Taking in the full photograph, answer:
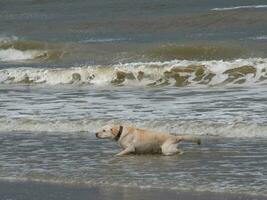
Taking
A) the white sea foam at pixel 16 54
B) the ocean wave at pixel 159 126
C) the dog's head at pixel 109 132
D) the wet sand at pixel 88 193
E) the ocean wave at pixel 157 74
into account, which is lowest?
the wet sand at pixel 88 193

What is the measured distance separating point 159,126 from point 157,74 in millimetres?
7861

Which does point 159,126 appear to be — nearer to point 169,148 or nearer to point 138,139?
point 138,139

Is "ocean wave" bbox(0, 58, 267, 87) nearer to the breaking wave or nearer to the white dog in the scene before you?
the breaking wave

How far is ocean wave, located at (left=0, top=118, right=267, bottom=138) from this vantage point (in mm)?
11250

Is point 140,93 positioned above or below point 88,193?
above

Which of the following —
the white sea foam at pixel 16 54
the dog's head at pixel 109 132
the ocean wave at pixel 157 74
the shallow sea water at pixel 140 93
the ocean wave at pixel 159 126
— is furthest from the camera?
the white sea foam at pixel 16 54

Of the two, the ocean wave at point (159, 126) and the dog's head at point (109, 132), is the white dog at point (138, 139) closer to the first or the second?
the dog's head at point (109, 132)

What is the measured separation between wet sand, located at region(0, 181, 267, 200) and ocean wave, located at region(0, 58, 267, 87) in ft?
31.2

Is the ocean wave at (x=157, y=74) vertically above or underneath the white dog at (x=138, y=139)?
above

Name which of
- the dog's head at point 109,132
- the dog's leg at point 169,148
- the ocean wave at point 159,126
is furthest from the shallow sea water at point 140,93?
the dog's head at point 109,132

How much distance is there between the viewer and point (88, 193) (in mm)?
8117

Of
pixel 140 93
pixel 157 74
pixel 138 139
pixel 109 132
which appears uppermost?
pixel 157 74

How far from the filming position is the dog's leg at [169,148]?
9992 millimetres

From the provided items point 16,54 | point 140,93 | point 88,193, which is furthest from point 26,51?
point 88,193
